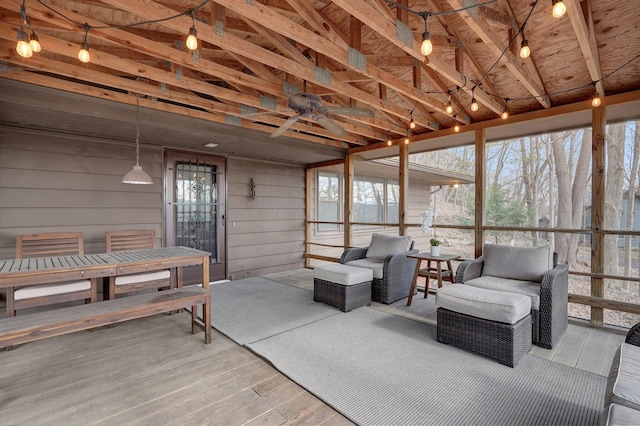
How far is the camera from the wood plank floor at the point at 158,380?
6.55 feet

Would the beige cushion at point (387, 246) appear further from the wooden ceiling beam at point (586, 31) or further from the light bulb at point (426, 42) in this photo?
the light bulb at point (426, 42)

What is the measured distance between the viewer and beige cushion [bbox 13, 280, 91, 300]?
2.82 meters

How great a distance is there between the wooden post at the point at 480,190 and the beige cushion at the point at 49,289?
4.94 m

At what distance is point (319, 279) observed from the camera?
14.4ft

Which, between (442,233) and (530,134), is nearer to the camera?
(530,134)

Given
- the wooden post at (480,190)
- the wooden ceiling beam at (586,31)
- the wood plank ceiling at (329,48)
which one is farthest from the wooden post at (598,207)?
the wooden post at (480,190)

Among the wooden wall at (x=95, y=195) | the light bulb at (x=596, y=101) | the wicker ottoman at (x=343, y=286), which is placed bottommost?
the wicker ottoman at (x=343, y=286)

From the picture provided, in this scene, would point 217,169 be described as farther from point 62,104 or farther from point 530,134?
point 530,134

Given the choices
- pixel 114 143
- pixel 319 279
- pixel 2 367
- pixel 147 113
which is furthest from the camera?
pixel 114 143

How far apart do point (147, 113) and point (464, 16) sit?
3.59 meters

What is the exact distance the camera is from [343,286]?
13.3 ft

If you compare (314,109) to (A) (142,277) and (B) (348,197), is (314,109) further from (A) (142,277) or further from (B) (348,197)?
(B) (348,197)

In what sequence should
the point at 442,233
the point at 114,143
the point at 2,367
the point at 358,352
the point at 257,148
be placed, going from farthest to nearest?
1. the point at 442,233
2. the point at 257,148
3. the point at 114,143
4. the point at 358,352
5. the point at 2,367

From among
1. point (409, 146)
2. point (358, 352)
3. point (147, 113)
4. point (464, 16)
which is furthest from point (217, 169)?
point (464, 16)
